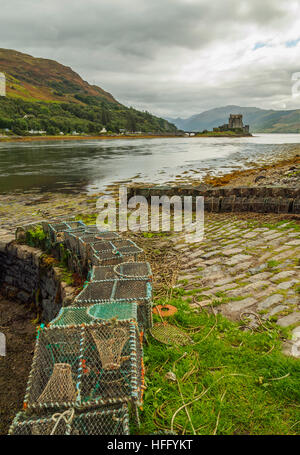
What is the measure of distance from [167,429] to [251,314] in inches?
90.7

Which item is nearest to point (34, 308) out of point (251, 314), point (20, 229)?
point (20, 229)

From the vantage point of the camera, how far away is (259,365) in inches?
136

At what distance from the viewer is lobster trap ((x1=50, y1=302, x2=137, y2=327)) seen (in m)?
3.47

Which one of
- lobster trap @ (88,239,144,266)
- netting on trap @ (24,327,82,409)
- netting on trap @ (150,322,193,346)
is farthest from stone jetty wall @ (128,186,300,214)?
netting on trap @ (24,327,82,409)

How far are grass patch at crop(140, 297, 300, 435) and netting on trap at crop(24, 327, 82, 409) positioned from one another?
843mm

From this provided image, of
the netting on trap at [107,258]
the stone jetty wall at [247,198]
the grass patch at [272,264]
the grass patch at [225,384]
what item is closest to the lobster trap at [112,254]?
the netting on trap at [107,258]

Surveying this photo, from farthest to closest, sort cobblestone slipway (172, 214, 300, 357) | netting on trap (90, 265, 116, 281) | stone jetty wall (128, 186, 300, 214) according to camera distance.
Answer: stone jetty wall (128, 186, 300, 214)
netting on trap (90, 265, 116, 281)
cobblestone slipway (172, 214, 300, 357)

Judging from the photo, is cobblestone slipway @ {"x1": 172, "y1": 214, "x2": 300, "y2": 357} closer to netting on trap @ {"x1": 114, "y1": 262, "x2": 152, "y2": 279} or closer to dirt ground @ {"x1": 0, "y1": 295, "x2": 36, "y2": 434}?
netting on trap @ {"x1": 114, "y1": 262, "x2": 152, "y2": 279}

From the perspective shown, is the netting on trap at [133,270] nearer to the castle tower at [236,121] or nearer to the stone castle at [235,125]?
the stone castle at [235,125]

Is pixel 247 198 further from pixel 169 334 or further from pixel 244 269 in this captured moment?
pixel 169 334
